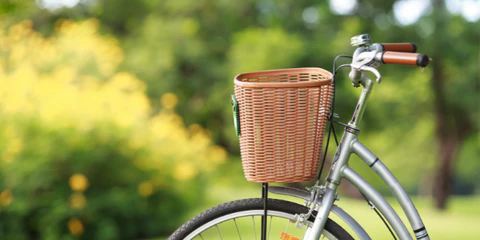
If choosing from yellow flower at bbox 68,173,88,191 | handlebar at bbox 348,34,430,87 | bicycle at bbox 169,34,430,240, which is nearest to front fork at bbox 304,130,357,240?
bicycle at bbox 169,34,430,240

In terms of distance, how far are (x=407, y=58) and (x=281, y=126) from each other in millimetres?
397

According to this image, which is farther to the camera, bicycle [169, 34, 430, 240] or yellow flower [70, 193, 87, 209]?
yellow flower [70, 193, 87, 209]

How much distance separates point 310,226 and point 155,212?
3.43m

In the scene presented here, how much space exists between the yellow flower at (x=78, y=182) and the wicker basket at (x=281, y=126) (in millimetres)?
2934

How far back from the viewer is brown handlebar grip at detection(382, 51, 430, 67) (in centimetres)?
148

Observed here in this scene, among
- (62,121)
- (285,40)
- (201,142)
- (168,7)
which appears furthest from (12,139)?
(168,7)

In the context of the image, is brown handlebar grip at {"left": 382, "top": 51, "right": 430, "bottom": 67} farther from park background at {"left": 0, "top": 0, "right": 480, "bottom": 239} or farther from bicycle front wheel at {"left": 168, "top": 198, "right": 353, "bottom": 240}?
park background at {"left": 0, "top": 0, "right": 480, "bottom": 239}

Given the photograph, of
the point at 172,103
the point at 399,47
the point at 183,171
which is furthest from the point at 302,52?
the point at 399,47

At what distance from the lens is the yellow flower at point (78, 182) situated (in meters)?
4.30

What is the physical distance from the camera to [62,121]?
14.6 ft

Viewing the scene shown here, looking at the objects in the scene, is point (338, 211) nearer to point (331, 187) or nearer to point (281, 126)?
point (331, 187)

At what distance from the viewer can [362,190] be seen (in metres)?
1.67

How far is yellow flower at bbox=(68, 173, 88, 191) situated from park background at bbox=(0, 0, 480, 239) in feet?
0.04

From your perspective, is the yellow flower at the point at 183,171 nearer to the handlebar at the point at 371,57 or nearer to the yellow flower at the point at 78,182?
the yellow flower at the point at 78,182
